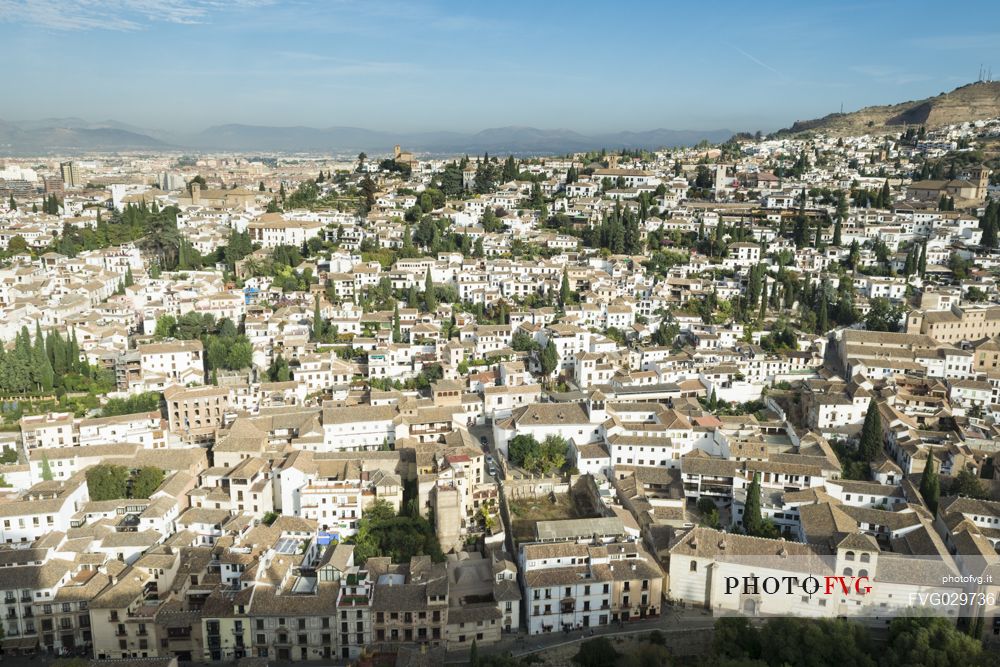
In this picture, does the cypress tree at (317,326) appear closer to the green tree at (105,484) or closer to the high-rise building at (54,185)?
the green tree at (105,484)

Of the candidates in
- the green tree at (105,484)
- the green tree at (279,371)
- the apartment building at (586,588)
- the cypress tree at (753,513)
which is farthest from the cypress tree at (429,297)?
the cypress tree at (753,513)

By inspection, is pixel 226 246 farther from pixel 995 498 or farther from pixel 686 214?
pixel 995 498

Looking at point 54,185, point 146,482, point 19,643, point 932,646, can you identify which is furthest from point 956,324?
point 54,185

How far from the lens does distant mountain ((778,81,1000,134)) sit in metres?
65.0

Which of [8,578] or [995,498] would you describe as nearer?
[8,578]

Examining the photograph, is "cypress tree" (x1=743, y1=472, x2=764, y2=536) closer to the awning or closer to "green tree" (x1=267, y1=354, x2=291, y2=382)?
"green tree" (x1=267, y1=354, x2=291, y2=382)

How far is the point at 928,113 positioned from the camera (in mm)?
66938

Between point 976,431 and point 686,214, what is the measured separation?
22299mm

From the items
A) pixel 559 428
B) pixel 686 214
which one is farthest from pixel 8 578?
pixel 686 214

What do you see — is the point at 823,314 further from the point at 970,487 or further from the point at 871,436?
the point at 970,487

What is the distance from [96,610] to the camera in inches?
561

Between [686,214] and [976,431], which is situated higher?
[686,214]

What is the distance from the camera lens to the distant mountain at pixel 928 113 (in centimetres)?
6500

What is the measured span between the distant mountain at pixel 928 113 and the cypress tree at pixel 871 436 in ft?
189
